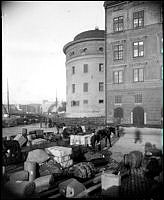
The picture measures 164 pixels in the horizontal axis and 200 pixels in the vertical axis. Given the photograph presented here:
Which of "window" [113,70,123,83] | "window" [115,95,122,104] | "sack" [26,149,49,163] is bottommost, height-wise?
"sack" [26,149,49,163]

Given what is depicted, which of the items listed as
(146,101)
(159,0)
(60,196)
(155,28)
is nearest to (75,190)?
(60,196)

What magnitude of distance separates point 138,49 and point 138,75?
3.63 metres

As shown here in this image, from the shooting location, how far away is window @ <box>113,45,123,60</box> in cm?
2818

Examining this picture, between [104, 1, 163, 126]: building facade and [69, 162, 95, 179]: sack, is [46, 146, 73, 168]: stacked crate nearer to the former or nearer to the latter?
[69, 162, 95, 179]: sack

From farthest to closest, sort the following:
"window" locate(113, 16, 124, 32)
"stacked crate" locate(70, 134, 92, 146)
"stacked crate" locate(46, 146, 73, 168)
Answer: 1. "window" locate(113, 16, 124, 32)
2. "stacked crate" locate(70, 134, 92, 146)
3. "stacked crate" locate(46, 146, 73, 168)

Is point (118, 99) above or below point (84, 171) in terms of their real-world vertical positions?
above

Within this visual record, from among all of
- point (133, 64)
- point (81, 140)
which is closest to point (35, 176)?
point (81, 140)

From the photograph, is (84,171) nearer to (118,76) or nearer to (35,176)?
(35,176)

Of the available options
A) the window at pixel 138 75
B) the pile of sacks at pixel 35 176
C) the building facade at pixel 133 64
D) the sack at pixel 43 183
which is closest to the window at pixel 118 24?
the building facade at pixel 133 64

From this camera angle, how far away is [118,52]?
28359 millimetres

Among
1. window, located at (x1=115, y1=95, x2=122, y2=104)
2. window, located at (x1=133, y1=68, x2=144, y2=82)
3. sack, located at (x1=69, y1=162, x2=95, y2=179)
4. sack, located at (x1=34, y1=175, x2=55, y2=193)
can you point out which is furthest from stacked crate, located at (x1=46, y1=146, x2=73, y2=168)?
window, located at (x1=133, y1=68, x2=144, y2=82)

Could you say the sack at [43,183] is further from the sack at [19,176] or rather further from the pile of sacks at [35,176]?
the sack at [19,176]

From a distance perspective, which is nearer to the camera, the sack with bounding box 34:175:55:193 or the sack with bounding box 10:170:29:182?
the sack with bounding box 34:175:55:193

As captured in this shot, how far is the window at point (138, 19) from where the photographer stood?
2675cm
